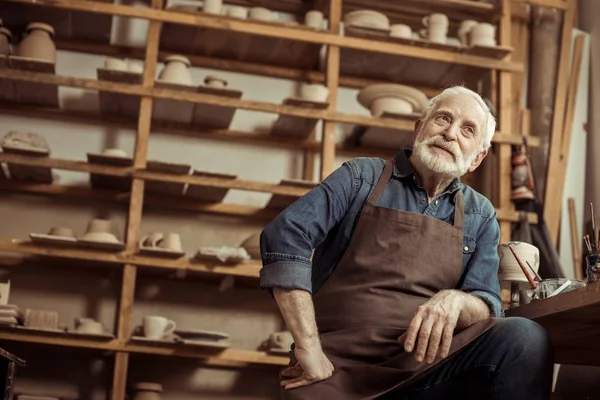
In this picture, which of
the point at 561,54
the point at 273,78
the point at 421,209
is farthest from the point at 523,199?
the point at 421,209

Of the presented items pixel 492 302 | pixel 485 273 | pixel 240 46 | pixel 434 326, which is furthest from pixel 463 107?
pixel 240 46

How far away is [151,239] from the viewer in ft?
15.0

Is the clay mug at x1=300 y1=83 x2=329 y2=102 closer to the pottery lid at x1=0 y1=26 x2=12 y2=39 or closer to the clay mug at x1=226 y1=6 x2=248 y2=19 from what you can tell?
the clay mug at x1=226 y1=6 x2=248 y2=19

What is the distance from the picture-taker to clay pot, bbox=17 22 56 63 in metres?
4.64

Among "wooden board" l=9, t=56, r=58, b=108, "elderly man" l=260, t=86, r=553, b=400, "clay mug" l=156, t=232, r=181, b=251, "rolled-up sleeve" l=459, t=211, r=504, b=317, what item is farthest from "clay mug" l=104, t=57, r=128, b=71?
"rolled-up sleeve" l=459, t=211, r=504, b=317

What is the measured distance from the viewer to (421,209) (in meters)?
2.47

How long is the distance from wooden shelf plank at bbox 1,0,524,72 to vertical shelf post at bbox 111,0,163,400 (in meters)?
0.12

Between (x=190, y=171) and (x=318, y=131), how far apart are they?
87cm

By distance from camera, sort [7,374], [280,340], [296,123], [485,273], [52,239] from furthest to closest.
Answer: [296,123], [280,340], [52,239], [7,374], [485,273]

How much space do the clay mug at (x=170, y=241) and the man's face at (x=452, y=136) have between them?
7.28ft

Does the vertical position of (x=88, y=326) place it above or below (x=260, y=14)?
below

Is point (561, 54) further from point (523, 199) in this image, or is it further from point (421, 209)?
point (421, 209)

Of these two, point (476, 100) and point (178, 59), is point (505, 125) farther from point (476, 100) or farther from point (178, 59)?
point (476, 100)

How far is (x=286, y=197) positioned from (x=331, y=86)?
68 centimetres
